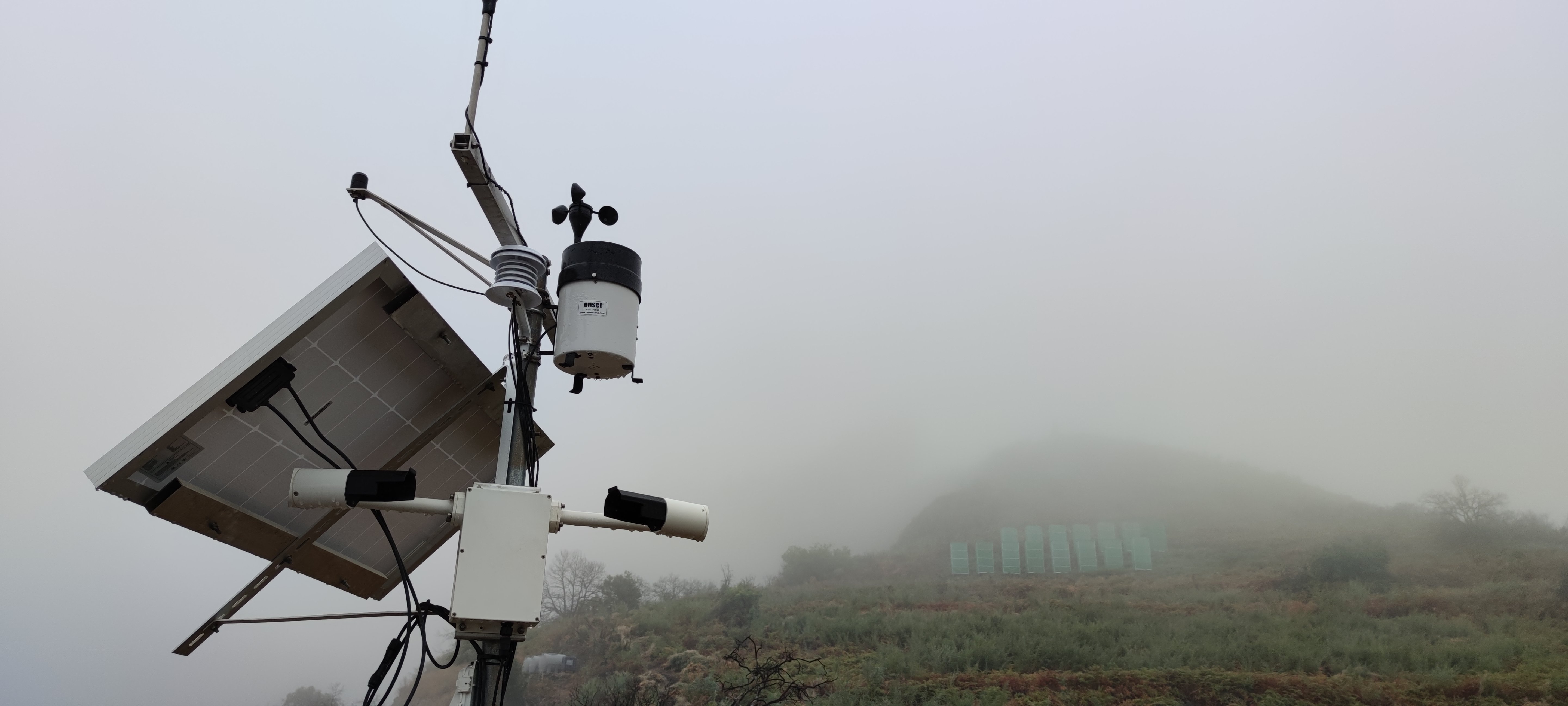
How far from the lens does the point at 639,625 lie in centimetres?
1515

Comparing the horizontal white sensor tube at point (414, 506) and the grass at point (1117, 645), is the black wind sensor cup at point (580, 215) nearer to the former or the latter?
the horizontal white sensor tube at point (414, 506)

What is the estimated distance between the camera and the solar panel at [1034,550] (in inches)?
731

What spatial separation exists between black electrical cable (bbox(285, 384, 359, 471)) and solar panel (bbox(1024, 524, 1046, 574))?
17.9 meters

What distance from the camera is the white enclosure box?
2148 millimetres

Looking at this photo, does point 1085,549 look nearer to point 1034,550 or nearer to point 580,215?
point 1034,550

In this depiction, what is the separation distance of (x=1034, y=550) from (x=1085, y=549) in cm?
117

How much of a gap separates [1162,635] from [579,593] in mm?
11444

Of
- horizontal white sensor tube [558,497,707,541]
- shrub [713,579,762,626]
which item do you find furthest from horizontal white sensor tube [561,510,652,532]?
shrub [713,579,762,626]

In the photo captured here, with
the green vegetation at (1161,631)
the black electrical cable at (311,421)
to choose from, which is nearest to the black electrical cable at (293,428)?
the black electrical cable at (311,421)

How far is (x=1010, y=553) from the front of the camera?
19.2m

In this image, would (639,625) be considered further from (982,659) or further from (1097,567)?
(1097,567)

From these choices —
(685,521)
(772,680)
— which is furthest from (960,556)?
(685,521)

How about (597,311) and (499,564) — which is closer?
(499,564)

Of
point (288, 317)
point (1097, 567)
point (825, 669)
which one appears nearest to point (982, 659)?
point (825, 669)
